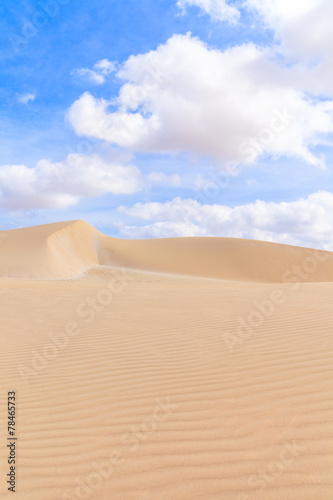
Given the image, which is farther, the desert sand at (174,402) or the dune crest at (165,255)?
the dune crest at (165,255)

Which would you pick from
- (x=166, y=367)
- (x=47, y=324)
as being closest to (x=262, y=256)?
(x=47, y=324)

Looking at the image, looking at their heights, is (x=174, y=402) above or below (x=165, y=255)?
below

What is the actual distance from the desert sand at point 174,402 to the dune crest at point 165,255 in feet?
64.3

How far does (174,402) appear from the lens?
12.3 feet

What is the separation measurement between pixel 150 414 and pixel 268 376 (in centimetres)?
133

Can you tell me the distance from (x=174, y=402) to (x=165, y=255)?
35.2 m

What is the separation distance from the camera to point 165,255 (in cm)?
3894

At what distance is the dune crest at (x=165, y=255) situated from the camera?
94.8ft

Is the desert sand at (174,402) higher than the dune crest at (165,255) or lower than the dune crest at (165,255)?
lower

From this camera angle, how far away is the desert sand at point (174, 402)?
8.72ft

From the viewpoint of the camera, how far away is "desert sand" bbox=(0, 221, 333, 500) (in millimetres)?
2658

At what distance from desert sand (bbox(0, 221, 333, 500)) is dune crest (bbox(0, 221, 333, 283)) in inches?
772

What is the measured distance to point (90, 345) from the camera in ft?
20.5

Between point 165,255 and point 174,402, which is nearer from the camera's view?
point 174,402
